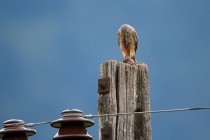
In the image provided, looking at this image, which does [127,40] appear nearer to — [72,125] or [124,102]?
[124,102]

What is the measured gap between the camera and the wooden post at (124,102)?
378 centimetres

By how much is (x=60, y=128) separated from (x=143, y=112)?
3.00 feet

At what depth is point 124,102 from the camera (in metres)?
3.81

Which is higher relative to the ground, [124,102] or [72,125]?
[124,102]

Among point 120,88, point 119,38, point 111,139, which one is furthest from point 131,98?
point 119,38

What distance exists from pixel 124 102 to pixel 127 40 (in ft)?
4.29

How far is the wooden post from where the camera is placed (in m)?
3.78

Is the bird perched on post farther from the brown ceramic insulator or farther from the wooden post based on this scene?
the brown ceramic insulator

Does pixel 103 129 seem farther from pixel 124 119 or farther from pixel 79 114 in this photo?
pixel 79 114

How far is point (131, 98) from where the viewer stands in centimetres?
382

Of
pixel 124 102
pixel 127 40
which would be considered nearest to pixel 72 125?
pixel 124 102

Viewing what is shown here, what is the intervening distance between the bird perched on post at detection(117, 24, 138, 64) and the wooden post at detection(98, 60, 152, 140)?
963mm

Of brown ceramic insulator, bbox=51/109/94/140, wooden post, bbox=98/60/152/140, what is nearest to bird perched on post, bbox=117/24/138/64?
wooden post, bbox=98/60/152/140

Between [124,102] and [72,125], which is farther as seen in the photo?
[124,102]
